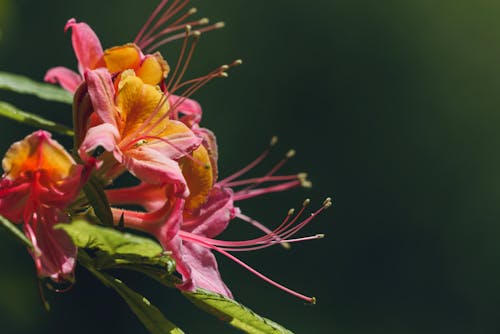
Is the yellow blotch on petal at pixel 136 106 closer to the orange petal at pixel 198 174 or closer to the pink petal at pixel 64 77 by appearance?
the orange petal at pixel 198 174

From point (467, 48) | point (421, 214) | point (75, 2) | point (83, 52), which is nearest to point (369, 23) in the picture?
point (467, 48)

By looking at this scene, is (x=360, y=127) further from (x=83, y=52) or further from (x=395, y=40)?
(x=83, y=52)

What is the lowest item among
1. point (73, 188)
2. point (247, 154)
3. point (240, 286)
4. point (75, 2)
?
point (240, 286)

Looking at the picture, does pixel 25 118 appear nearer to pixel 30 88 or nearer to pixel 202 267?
pixel 30 88

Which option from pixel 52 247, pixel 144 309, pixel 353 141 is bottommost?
pixel 353 141

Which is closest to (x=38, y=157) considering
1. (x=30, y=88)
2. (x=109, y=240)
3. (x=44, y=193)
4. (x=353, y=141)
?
(x=44, y=193)

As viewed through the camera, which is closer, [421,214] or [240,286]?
[240,286]
